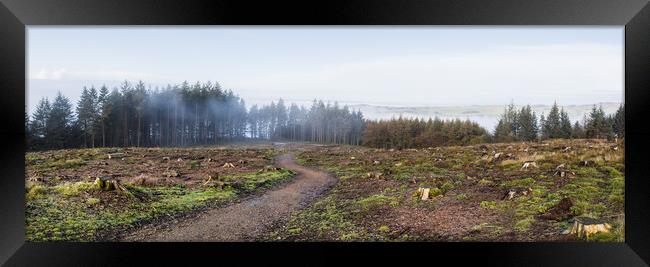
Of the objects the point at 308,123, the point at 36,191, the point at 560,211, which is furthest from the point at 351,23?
the point at 36,191

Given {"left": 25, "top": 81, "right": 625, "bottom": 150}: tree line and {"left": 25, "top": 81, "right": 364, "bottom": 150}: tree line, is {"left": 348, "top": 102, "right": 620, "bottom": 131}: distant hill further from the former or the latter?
{"left": 25, "top": 81, "right": 364, "bottom": 150}: tree line

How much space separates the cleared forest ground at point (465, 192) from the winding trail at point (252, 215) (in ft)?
0.47

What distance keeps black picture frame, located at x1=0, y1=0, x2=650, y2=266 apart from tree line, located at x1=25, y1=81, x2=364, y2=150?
128cm

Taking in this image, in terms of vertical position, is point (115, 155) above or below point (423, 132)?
below

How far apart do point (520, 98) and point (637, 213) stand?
203 cm

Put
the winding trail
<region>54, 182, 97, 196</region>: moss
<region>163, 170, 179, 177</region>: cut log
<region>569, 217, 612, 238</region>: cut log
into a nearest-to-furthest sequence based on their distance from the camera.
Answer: <region>569, 217, 612, 238</region>: cut log → the winding trail → <region>54, 182, 97, 196</region>: moss → <region>163, 170, 179, 177</region>: cut log

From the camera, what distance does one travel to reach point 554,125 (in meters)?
6.13

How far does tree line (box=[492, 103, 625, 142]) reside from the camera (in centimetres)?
602

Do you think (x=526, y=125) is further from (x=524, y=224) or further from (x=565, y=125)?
(x=524, y=224)


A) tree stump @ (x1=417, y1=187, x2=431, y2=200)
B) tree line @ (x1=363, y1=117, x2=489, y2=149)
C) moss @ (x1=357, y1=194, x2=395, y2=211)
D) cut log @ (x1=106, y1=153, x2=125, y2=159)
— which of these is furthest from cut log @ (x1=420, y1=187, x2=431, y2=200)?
cut log @ (x1=106, y1=153, x2=125, y2=159)

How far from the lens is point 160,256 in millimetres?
5070

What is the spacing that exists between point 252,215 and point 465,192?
2.94 metres

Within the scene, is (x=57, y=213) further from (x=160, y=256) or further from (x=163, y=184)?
(x=160, y=256)

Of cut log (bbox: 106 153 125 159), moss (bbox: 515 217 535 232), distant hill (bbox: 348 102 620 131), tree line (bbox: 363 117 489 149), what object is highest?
distant hill (bbox: 348 102 620 131)
